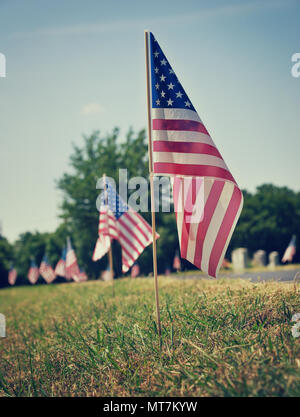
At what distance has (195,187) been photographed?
18.8 feet

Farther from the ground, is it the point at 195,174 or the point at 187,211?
the point at 195,174

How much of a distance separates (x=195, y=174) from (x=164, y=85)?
1.38 meters

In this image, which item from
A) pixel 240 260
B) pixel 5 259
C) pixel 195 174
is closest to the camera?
pixel 195 174

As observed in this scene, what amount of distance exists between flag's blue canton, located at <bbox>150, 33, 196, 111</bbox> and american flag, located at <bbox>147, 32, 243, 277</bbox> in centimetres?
1

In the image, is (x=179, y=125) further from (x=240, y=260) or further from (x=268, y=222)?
(x=268, y=222)

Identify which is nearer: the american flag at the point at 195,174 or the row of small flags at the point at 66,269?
the american flag at the point at 195,174

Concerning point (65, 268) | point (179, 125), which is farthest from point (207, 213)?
point (65, 268)

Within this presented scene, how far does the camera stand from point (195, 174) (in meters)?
5.48

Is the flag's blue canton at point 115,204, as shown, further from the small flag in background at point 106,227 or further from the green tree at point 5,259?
the green tree at point 5,259

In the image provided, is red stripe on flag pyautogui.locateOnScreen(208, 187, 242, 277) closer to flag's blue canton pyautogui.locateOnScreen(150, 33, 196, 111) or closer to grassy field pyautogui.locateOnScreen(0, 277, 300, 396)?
grassy field pyautogui.locateOnScreen(0, 277, 300, 396)

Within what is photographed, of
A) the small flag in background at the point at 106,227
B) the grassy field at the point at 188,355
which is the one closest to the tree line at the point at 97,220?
the small flag in background at the point at 106,227

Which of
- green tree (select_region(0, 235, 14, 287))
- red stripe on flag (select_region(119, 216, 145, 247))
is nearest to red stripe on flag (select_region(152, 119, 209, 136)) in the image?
red stripe on flag (select_region(119, 216, 145, 247))

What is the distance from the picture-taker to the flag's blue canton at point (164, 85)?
568 centimetres
